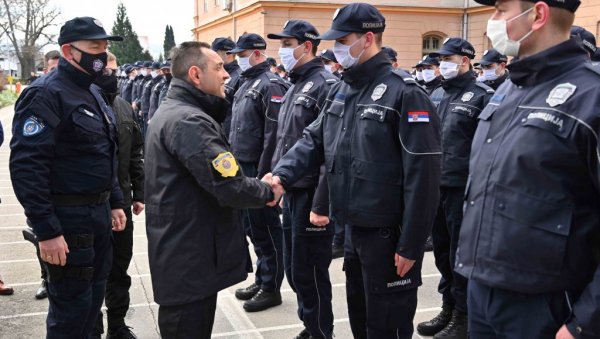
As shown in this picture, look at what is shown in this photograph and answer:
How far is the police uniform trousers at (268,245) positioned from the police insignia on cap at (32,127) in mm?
2443

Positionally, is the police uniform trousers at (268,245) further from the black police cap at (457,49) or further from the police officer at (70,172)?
the black police cap at (457,49)

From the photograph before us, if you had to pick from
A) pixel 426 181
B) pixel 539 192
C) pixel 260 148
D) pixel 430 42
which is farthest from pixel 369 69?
pixel 430 42

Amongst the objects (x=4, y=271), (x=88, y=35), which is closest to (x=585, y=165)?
(x=88, y=35)

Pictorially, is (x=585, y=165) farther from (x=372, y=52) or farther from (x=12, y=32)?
(x=12, y=32)

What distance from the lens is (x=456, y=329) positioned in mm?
4527

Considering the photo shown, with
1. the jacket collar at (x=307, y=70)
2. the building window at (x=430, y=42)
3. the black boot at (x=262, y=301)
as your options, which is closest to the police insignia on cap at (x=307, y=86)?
the jacket collar at (x=307, y=70)

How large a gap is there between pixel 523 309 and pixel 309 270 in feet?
7.34

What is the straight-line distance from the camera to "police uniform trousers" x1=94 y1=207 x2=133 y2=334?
176 inches

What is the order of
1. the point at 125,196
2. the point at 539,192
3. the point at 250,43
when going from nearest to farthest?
the point at 539,192 < the point at 125,196 < the point at 250,43

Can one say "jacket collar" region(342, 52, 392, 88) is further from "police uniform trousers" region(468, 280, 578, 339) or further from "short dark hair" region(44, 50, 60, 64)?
"short dark hair" region(44, 50, 60, 64)

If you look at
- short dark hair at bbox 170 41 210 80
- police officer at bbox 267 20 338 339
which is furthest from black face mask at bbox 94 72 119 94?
police officer at bbox 267 20 338 339

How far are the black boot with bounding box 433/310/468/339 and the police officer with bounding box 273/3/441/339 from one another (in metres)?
1.36

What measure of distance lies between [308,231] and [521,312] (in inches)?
87.4

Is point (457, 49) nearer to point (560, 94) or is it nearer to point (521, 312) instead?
point (560, 94)
